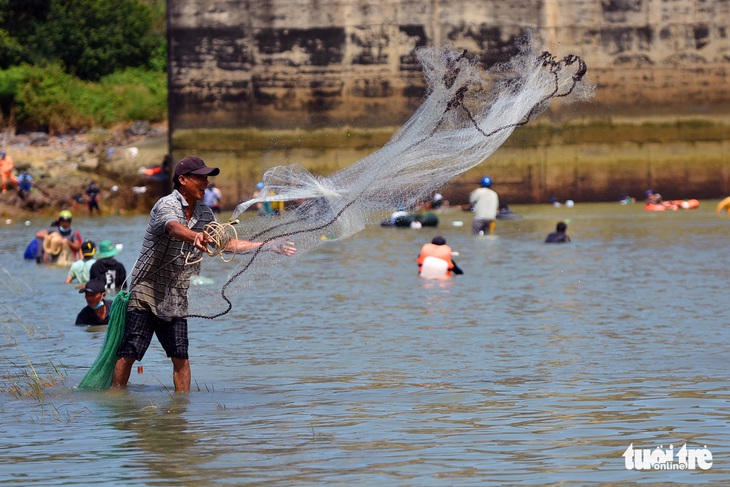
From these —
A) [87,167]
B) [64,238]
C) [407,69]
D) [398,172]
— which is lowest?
[87,167]

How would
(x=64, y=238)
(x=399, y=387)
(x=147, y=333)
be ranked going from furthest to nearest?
(x=64, y=238) → (x=399, y=387) → (x=147, y=333)

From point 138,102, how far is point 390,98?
17.1 metres

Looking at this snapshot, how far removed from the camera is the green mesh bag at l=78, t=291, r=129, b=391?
10.3 metres

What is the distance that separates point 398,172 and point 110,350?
2601 millimetres

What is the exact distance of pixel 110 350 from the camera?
10.5 metres

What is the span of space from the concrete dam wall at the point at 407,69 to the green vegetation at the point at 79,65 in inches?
571

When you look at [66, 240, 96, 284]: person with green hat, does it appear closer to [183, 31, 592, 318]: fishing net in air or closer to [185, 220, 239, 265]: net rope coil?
[183, 31, 592, 318]: fishing net in air

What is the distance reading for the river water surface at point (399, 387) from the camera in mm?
8508

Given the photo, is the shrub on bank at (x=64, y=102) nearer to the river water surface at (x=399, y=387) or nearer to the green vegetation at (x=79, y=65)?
the green vegetation at (x=79, y=65)

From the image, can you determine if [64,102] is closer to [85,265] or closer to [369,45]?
[369,45]

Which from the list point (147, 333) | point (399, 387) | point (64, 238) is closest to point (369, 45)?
point (64, 238)

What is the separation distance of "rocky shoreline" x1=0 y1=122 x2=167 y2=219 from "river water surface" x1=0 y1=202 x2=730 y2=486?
867 inches

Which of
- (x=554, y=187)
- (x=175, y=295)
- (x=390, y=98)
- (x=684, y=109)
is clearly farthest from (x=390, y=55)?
(x=175, y=295)

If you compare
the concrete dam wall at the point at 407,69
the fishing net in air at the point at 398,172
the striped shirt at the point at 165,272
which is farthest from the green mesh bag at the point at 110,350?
the concrete dam wall at the point at 407,69
